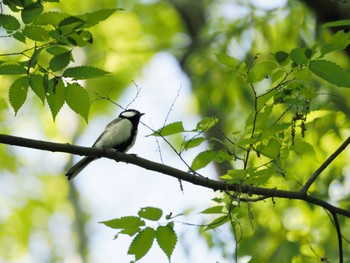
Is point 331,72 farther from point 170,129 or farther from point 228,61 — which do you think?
point 170,129

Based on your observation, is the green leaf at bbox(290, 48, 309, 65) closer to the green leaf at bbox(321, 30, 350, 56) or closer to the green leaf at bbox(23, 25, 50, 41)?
the green leaf at bbox(321, 30, 350, 56)

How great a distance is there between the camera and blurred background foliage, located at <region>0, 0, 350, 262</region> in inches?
183

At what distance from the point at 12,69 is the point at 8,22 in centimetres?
19

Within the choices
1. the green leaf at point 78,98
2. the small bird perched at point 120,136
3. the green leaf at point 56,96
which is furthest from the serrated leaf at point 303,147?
the small bird perched at point 120,136

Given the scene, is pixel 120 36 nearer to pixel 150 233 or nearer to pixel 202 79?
pixel 202 79

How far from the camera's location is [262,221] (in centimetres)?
580

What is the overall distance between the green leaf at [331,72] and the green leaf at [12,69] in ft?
4.23

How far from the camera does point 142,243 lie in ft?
8.75

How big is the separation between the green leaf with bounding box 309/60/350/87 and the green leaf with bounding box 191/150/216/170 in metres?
0.70

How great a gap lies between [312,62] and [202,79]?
393 centimetres

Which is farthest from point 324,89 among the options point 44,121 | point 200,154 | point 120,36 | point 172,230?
point 44,121

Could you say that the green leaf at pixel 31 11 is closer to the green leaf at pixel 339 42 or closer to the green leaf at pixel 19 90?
the green leaf at pixel 19 90

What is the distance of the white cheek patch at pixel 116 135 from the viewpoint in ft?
17.4

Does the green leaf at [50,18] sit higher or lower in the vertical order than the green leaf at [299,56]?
higher
